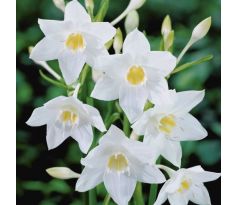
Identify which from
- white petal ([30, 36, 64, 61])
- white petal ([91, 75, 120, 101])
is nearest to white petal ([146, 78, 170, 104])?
white petal ([91, 75, 120, 101])

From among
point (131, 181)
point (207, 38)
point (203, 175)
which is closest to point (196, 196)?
point (203, 175)

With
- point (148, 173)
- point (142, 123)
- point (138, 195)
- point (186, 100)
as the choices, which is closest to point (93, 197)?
point (138, 195)

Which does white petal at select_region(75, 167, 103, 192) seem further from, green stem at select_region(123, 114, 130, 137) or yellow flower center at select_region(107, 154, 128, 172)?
green stem at select_region(123, 114, 130, 137)

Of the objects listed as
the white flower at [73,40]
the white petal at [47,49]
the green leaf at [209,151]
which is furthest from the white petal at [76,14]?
the green leaf at [209,151]

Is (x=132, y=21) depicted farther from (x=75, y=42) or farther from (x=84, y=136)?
(x=84, y=136)

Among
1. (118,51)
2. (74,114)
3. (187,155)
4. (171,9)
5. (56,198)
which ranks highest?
(171,9)

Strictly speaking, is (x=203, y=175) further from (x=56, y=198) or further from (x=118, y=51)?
(x=56, y=198)
